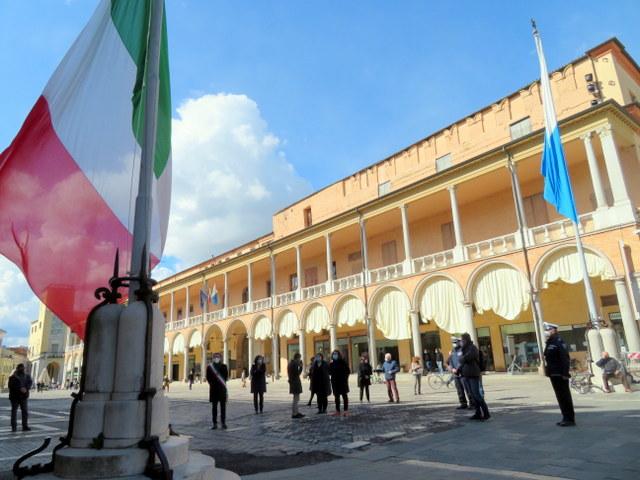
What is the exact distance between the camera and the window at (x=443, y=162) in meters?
24.0

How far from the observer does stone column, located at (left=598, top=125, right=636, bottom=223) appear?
1577 cm

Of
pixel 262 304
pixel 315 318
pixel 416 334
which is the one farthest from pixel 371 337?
pixel 262 304

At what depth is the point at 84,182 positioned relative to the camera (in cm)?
453

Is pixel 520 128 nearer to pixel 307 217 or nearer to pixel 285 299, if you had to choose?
pixel 307 217

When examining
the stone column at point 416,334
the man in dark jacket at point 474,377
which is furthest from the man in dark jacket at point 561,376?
the stone column at point 416,334

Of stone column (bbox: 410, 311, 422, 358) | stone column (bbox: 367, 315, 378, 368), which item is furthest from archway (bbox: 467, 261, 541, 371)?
stone column (bbox: 367, 315, 378, 368)

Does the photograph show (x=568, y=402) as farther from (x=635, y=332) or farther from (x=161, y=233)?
(x=635, y=332)

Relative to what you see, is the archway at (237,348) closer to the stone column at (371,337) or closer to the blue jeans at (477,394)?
the stone column at (371,337)

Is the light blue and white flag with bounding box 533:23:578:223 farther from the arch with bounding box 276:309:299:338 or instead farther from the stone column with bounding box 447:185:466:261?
the arch with bounding box 276:309:299:338

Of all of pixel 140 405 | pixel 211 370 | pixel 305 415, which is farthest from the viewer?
pixel 305 415

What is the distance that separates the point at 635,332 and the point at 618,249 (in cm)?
297

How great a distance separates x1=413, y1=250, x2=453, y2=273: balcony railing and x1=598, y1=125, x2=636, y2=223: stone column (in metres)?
7.29

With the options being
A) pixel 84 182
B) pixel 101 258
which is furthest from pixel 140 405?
pixel 84 182

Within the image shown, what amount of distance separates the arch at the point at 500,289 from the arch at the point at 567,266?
72 centimetres
